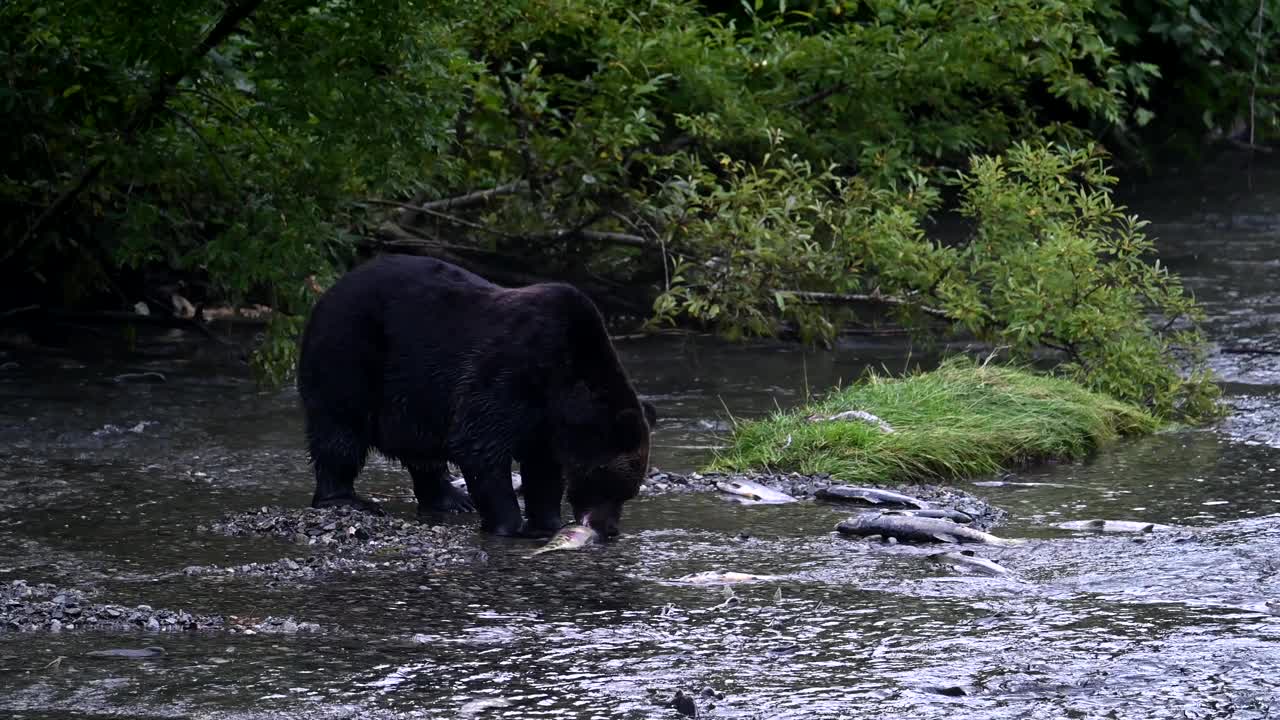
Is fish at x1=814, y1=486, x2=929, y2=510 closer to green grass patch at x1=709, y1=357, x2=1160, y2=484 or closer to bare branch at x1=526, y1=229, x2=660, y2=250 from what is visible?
green grass patch at x1=709, y1=357, x2=1160, y2=484

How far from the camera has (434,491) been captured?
7.96 meters

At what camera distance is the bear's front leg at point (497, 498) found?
738 centimetres

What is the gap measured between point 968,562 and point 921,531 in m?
0.45

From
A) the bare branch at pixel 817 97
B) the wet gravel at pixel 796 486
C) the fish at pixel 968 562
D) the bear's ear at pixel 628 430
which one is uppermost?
the bare branch at pixel 817 97

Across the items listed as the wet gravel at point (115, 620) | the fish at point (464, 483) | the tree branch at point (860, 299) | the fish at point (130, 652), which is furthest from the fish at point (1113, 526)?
the tree branch at point (860, 299)

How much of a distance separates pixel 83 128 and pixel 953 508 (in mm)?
5682

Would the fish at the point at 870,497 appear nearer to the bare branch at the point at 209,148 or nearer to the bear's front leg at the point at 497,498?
the bear's front leg at the point at 497,498

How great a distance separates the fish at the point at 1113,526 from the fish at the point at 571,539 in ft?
6.79

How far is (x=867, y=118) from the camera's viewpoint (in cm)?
1423

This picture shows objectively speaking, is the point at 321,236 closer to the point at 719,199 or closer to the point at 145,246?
the point at 145,246

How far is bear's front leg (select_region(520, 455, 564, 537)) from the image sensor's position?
749 cm

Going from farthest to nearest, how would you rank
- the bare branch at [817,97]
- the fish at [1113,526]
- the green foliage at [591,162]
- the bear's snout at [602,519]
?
the bare branch at [817,97] < the green foliage at [591,162] < the fish at [1113,526] < the bear's snout at [602,519]

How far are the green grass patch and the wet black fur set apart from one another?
5.77ft

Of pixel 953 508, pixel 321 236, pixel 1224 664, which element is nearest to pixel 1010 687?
pixel 1224 664
